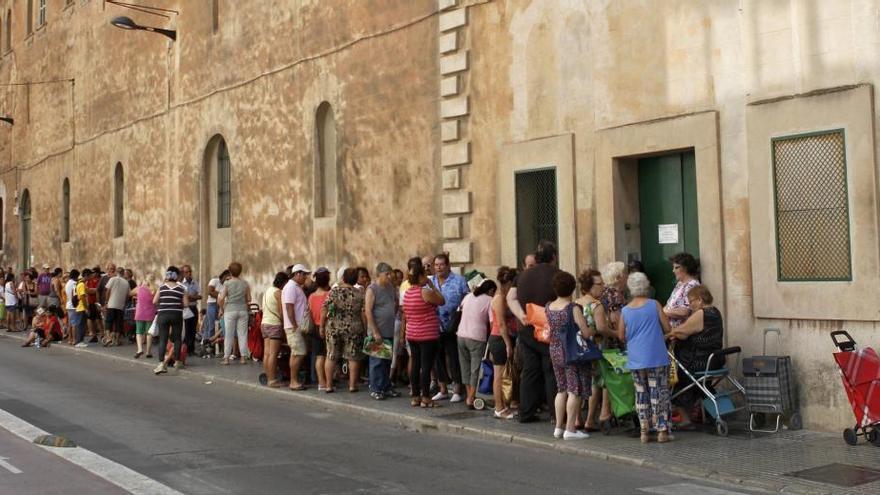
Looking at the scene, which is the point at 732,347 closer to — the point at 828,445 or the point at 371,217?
the point at 828,445

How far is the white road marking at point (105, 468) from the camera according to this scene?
7.63 meters

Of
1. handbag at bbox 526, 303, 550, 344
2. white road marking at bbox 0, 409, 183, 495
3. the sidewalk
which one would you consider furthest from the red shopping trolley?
white road marking at bbox 0, 409, 183, 495

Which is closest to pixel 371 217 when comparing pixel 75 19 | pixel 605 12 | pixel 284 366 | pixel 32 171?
pixel 284 366

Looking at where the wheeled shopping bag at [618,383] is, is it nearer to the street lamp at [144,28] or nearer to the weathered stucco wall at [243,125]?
the weathered stucco wall at [243,125]

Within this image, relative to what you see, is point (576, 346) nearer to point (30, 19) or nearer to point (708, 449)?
point (708, 449)

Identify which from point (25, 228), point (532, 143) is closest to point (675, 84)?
point (532, 143)

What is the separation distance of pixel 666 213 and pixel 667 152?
82cm

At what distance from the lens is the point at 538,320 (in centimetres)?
1068

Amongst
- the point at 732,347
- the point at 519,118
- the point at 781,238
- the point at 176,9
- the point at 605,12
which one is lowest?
the point at 732,347

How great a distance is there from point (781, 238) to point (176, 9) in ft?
60.1

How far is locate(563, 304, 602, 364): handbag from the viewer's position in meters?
10.1

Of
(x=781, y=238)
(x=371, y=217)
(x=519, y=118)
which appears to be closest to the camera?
(x=781, y=238)

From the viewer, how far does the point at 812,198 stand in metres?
10.4

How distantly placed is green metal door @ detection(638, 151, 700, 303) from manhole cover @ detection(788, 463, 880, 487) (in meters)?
3.86
